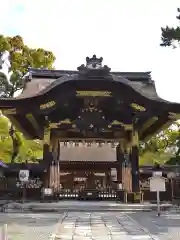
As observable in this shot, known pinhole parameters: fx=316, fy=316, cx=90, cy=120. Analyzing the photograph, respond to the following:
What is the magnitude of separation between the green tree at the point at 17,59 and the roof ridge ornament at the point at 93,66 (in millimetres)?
13526

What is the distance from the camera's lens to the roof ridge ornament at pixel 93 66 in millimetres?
15227

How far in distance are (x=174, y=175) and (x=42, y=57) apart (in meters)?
18.2

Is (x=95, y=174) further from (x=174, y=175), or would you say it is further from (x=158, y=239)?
(x=158, y=239)

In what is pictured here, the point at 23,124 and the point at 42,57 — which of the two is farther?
the point at 42,57

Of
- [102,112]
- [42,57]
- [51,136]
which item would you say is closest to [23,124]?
[51,136]

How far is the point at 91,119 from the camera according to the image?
16406 millimetres

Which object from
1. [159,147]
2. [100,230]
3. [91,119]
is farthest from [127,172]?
[159,147]

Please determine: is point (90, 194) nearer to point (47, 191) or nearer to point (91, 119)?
point (47, 191)

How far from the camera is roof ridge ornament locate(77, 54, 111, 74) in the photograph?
50.0ft

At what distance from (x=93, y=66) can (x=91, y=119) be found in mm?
2718

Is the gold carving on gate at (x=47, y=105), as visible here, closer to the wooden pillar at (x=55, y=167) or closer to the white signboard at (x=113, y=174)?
the wooden pillar at (x=55, y=167)

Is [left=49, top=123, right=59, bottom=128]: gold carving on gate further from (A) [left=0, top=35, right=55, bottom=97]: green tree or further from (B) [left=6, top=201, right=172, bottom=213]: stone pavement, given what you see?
(A) [left=0, top=35, right=55, bottom=97]: green tree

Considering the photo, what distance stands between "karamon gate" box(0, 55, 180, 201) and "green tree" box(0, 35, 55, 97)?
10669 millimetres

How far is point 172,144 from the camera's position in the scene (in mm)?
35469
